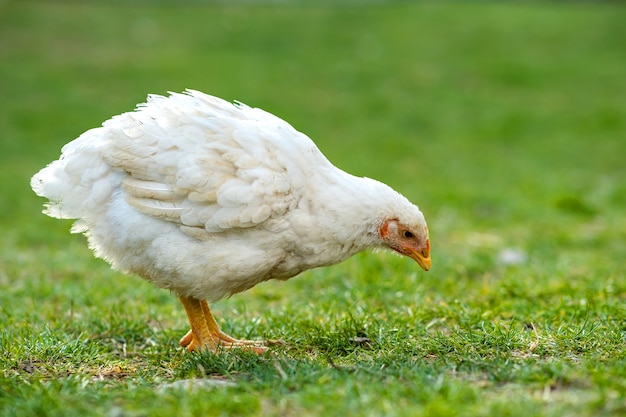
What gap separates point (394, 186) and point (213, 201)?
573 cm

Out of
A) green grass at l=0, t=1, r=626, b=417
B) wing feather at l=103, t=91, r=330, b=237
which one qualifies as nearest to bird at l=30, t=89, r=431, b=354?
wing feather at l=103, t=91, r=330, b=237

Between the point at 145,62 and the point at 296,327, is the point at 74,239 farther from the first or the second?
the point at 145,62

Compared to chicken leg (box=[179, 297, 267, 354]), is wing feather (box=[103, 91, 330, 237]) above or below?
above

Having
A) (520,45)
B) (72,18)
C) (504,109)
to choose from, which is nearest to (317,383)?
(504,109)

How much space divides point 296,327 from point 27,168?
6.60 meters

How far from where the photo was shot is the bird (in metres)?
3.98

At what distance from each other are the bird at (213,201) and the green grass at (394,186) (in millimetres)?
483

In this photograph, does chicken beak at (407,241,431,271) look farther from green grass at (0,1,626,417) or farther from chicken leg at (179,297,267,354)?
chicken leg at (179,297,267,354)

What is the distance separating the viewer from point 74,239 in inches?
303

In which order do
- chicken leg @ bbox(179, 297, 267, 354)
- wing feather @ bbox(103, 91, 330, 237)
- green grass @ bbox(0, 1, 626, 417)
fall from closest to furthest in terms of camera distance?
green grass @ bbox(0, 1, 626, 417) < wing feather @ bbox(103, 91, 330, 237) < chicken leg @ bbox(179, 297, 267, 354)

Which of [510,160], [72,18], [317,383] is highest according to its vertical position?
[72,18]

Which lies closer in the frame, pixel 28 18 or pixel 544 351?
pixel 544 351

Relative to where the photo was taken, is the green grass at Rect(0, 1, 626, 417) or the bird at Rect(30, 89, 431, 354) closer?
the green grass at Rect(0, 1, 626, 417)

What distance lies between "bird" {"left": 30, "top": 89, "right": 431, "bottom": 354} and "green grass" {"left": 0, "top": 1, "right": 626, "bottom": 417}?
483 millimetres
